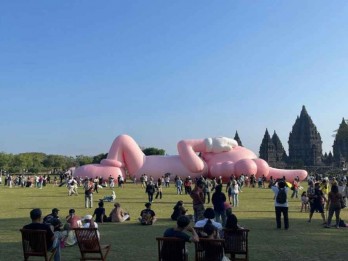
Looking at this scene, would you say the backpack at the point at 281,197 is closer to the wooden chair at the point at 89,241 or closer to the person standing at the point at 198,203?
the person standing at the point at 198,203

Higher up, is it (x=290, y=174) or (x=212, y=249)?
(x=290, y=174)

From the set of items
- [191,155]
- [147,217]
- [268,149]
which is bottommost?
[147,217]

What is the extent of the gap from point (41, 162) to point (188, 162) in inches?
3859

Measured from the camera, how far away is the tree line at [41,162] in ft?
330

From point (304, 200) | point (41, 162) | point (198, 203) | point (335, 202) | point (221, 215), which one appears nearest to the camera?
point (221, 215)

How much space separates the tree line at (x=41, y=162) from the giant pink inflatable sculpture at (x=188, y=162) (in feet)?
174

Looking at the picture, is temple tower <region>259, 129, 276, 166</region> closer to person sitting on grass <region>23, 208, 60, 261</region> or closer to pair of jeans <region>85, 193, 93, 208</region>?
pair of jeans <region>85, 193, 93, 208</region>

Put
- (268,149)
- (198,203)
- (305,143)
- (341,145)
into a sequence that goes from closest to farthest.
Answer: (198,203) → (341,145) → (305,143) → (268,149)

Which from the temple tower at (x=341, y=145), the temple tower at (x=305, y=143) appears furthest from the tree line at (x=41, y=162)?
the temple tower at (x=341, y=145)

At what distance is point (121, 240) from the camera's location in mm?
10930

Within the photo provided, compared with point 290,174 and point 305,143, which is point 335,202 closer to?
point 290,174

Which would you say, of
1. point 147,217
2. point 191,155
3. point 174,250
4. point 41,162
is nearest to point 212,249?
point 174,250

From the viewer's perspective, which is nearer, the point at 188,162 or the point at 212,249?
the point at 212,249

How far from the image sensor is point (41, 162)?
127m
